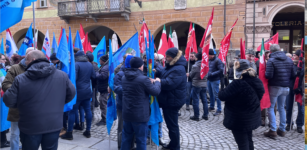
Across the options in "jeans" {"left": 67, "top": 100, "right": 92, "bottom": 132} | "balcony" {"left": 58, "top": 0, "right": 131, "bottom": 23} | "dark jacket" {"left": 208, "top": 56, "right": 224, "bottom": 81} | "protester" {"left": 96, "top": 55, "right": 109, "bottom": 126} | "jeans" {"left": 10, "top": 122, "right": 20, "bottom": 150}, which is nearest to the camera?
"jeans" {"left": 10, "top": 122, "right": 20, "bottom": 150}

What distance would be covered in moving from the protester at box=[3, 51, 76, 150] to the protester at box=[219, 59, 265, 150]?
6.80ft

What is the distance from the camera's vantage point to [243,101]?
314 centimetres

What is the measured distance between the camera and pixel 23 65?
3.48 metres

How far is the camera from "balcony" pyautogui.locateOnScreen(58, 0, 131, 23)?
47.6 feet

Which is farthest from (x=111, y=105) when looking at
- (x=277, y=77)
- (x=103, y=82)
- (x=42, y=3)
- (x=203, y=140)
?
(x=42, y=3)

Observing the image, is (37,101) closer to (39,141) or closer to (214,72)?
(39,141)

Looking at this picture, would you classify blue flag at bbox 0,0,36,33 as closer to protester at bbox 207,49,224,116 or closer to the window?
protester at bbox 207,49,224,116

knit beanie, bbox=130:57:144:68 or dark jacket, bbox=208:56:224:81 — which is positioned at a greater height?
knit beanie, bbox=130:57:144:68

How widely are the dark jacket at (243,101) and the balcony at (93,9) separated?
39.6 ft

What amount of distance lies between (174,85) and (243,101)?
1005 millimetres

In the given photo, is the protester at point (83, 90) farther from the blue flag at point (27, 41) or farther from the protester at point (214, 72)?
the protester at point (214, 72)

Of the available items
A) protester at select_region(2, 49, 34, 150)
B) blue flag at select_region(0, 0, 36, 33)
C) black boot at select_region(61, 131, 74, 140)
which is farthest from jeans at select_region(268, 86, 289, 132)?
blue flag at select_region(0, 0, 36, 33)

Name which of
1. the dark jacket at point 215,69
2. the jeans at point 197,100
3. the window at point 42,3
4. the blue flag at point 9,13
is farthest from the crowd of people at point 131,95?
the window at point 42,3

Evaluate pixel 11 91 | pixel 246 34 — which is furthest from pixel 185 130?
pixel 246 34
